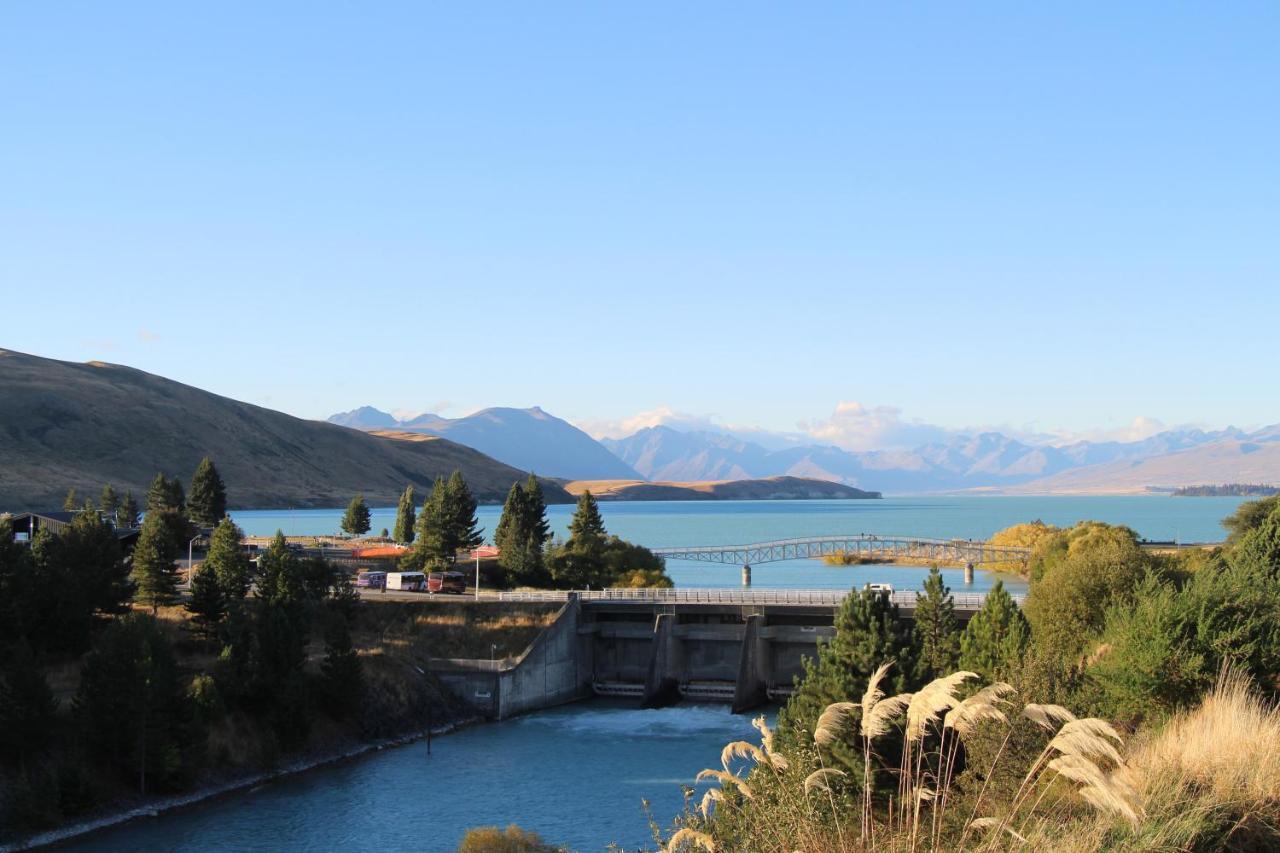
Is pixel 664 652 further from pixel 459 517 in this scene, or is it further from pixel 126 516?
pixel 126 516

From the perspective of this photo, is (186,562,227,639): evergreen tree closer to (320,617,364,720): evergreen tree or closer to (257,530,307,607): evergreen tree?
(257,530,307,607): evergreen tree

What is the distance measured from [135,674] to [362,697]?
17.4 metres

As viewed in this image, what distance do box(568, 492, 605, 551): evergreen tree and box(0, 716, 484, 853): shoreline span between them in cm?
3820

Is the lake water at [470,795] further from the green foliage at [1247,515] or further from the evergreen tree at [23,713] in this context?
the green foliage at [1247,515]

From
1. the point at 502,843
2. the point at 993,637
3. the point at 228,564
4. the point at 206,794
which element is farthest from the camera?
the point at 228,564

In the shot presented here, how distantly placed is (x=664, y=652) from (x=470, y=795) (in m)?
29.1

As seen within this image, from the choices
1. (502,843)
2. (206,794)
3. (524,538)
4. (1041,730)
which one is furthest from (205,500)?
(1041,730)

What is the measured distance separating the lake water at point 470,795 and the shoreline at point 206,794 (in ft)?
1.61

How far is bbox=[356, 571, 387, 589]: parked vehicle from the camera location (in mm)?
97312

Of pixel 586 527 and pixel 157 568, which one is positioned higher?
pixel 586 527

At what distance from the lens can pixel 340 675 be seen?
2594 inches

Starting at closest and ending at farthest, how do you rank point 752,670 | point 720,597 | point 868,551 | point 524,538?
point 752,670, point 720,597, point 524,538, point 868,551

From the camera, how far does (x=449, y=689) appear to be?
73875mm

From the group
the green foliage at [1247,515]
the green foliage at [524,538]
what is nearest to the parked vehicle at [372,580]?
the green foliage at [524,538]
